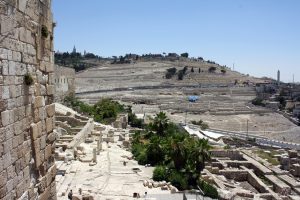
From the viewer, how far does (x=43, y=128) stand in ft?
22.3

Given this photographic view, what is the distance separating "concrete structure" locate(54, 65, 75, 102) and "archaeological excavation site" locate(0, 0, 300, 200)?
5.3 inches

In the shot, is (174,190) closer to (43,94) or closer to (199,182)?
(199,182)

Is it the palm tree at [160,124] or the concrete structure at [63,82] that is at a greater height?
the concrete structure at [63,82]

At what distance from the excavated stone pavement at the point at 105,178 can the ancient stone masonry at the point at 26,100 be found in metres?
9.54

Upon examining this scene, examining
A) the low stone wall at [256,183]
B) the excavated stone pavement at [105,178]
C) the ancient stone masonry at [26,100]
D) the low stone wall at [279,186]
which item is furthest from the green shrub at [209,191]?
the ancient stone masonry at [26,100]

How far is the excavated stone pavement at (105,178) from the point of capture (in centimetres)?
1792

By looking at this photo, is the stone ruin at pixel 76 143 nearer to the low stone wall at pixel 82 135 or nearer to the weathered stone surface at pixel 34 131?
the low stone wall at pixel 82 135

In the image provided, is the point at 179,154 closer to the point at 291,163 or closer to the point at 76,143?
the point at 76,143

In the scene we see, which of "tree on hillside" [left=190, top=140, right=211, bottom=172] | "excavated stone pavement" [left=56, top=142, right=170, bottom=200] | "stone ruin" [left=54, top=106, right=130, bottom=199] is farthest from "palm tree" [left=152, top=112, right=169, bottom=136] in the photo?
"tree on hillside" [left=190, top=140, right=211, bottom=172]

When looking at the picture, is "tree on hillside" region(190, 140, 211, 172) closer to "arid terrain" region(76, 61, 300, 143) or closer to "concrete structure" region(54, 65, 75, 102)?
"concrete structure" region(54, 65, 75, 102)

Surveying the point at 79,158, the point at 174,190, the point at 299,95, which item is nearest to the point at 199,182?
the point at 174,190

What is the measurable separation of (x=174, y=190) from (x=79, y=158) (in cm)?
695

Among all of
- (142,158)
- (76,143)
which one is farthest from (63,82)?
(142,158)

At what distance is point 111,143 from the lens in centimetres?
3145
